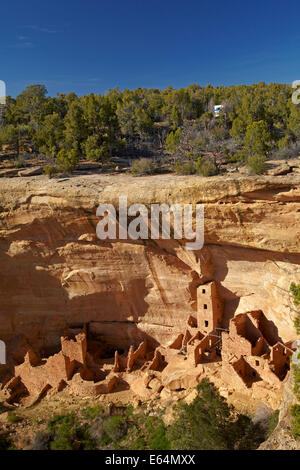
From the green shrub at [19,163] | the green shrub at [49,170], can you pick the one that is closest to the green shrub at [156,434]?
the green shrub at [49,170]

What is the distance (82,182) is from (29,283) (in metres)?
5.16

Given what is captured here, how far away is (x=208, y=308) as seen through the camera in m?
12.5

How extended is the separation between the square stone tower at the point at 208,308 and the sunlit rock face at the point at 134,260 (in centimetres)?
29

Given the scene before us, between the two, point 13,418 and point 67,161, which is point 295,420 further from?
point 67,161

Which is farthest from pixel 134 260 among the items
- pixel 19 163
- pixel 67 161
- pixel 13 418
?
pixel 19 163

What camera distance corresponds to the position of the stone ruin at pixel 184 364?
10766 mm

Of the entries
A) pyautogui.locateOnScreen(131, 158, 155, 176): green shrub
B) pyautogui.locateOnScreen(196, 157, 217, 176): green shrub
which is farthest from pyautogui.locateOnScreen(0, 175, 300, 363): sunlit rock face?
pyautogui.locateOnScreen(131, 158, 155, 176): green shrub

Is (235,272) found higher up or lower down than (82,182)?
lower down

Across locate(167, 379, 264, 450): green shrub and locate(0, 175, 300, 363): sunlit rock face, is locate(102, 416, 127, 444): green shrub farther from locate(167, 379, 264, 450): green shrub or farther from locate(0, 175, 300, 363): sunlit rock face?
locate(0, 175, 300, 363): sunlit rock face

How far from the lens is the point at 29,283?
14195mm

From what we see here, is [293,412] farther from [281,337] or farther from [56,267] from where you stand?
[56,267]

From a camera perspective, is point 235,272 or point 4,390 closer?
point 235,272

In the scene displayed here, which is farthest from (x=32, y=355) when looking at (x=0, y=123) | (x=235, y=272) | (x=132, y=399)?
(x=0, y=123)

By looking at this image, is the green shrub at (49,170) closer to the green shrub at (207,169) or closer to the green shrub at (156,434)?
the green shrub at (207,169)
